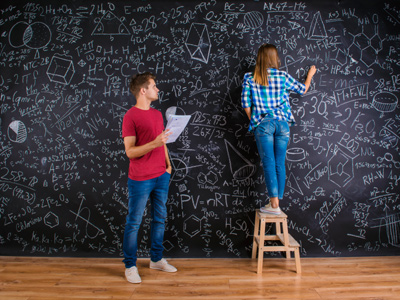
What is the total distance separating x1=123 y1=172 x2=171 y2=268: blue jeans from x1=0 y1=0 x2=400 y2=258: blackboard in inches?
15.9

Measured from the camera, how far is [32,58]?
3.21 metres

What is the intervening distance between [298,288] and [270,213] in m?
0.67

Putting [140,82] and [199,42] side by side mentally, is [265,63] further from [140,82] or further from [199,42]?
[140,82]

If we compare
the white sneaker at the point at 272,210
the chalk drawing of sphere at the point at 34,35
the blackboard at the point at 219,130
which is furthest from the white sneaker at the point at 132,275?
the chalk drawing of sphere at the point at 34,35

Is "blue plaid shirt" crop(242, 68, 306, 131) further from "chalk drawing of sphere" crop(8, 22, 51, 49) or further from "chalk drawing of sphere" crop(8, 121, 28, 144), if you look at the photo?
"chalk drawing of sphere" crop(8, 121, 28, 144)

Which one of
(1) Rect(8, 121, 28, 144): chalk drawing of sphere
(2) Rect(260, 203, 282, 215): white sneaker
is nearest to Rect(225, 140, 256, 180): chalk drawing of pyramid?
(2) Rect(260, 203, 282, 215): white sneaker

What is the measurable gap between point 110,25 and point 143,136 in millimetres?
1493

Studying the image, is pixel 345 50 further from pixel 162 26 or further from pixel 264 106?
pixel 162 26

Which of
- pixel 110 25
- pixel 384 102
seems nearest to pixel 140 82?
pixel 110 25

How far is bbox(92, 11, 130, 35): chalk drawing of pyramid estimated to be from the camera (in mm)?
3168

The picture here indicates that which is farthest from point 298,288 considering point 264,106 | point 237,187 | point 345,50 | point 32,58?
point 32,58

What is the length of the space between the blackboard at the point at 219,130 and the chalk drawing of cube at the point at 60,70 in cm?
2

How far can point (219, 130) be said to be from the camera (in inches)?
123

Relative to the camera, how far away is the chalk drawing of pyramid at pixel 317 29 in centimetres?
310
